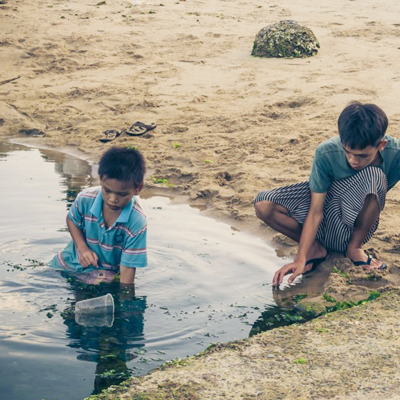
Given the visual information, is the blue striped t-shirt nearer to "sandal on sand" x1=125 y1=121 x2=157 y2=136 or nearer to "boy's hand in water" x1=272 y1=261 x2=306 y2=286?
"boy's hand in water" x1=272 y1=261 x2=306 y2=286

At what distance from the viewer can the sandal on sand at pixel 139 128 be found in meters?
7.45

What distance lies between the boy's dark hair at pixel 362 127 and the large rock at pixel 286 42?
5444mm

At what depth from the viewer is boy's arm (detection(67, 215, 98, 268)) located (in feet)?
13.7

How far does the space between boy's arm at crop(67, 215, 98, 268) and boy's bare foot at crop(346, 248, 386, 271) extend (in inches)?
60.0

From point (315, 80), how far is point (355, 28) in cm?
251

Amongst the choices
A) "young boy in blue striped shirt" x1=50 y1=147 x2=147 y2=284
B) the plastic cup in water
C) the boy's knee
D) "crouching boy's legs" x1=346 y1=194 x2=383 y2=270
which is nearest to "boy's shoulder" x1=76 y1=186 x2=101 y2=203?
"young boy in blue striped shirt" x1=50 y1=147 x2=147 y2=284

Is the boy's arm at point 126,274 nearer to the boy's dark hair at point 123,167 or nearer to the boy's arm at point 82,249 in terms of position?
the boy's arm at point 82,249

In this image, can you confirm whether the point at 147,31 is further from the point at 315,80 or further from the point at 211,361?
the point at 211,361

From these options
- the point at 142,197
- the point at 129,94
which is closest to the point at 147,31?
the point at 129,94

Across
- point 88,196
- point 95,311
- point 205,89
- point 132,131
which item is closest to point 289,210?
point 88,196

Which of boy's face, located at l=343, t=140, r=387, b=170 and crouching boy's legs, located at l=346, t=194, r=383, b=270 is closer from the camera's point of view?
boy's face, located at l=343, t=140, r=387, b=170

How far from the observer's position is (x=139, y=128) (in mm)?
7520

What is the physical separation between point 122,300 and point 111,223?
0.43 m

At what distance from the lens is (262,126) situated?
24.1 feet
